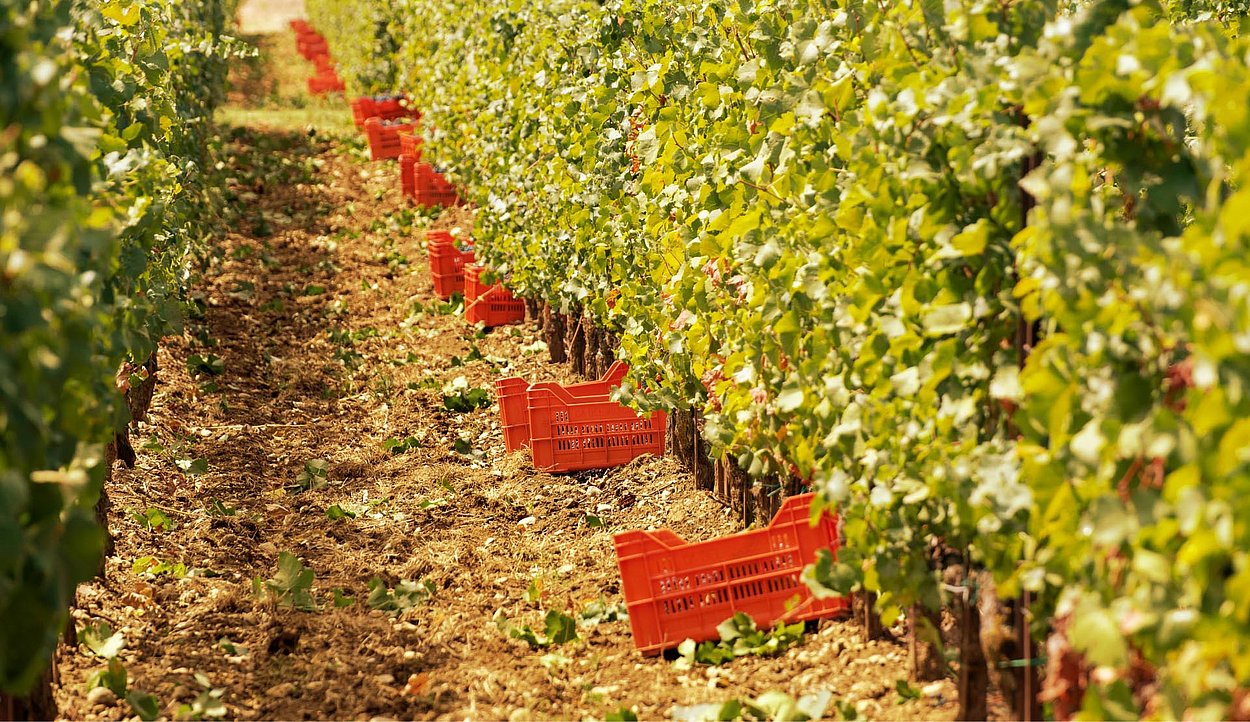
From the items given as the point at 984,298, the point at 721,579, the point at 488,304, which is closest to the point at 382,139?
the point at 488,304

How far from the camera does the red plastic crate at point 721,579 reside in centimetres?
438

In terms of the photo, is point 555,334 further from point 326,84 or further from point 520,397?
point 326,84

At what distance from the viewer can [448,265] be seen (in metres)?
9.75

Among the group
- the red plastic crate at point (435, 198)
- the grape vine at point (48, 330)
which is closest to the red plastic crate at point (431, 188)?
the red plastic crate at point (435, 198)

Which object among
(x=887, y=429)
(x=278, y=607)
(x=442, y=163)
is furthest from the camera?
(x=442, y=163)

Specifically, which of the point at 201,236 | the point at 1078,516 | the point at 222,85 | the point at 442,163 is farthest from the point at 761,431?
the point at 222,85

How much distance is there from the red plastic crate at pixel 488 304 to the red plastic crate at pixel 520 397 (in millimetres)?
2379

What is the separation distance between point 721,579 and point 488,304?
4907mm

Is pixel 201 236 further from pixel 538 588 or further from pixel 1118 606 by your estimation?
pixel 1118 606

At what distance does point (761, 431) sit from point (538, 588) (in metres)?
1.05

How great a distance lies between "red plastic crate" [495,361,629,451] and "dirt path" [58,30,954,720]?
135 millimetres

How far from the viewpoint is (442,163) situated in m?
11.4

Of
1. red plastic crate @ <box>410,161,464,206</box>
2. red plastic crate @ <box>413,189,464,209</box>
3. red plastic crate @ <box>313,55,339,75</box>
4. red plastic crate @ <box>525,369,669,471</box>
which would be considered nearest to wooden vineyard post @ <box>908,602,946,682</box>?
red plastic crate @ <box>525,369,669,471</box>

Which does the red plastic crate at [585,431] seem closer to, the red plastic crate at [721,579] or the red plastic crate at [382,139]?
the red plastic crate at [721,579]
